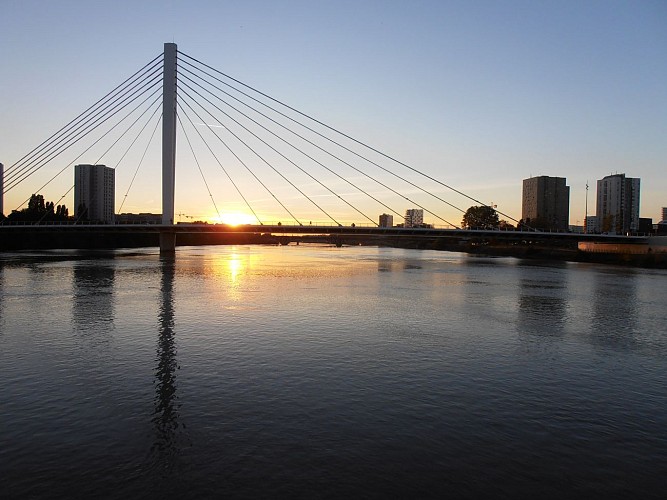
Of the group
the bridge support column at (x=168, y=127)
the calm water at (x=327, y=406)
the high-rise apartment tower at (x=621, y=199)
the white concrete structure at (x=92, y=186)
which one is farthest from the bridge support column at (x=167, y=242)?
the high-rise apartment tower at (x=621, y=199)

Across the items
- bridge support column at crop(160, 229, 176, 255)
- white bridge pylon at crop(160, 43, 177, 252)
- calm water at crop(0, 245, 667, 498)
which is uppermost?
white bridge pylon at crop(160, 43, 177, 252)

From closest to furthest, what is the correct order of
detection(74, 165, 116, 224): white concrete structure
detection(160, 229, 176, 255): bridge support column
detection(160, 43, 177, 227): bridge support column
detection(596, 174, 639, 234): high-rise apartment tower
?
detection(160, 43, 177, 227): bridge support column
detection(160, 229, 176, 255): bridge support column
detection(74, 165, 116, 224): white concrete structure
detection(596, 174, 639, 234): high-rise apartment tower

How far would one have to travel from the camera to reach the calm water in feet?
21.5

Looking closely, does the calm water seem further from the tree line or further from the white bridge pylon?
the tree line

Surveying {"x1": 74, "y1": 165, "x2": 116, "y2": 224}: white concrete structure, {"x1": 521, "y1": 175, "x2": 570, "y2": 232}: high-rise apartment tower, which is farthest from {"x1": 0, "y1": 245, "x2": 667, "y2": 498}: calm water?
{"x1": 521, "y1": 175, "x2": 570, "y2": 232}: high-rise apartment tower

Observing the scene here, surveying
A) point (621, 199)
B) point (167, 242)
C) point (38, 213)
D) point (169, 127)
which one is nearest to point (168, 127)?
point (169, 127)

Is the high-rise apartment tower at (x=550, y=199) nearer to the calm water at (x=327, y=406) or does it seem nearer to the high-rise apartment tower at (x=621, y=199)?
the high-rise apartment tower at (x=621, y=199)

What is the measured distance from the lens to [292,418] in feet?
27.9

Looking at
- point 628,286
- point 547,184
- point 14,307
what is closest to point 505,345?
point 14,307

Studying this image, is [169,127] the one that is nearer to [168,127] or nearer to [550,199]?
[168,127]

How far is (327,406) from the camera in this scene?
29.8 feet

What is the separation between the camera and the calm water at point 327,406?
6555mm

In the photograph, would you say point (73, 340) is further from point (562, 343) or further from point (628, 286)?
point (628, 286)

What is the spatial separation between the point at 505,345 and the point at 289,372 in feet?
23.5
